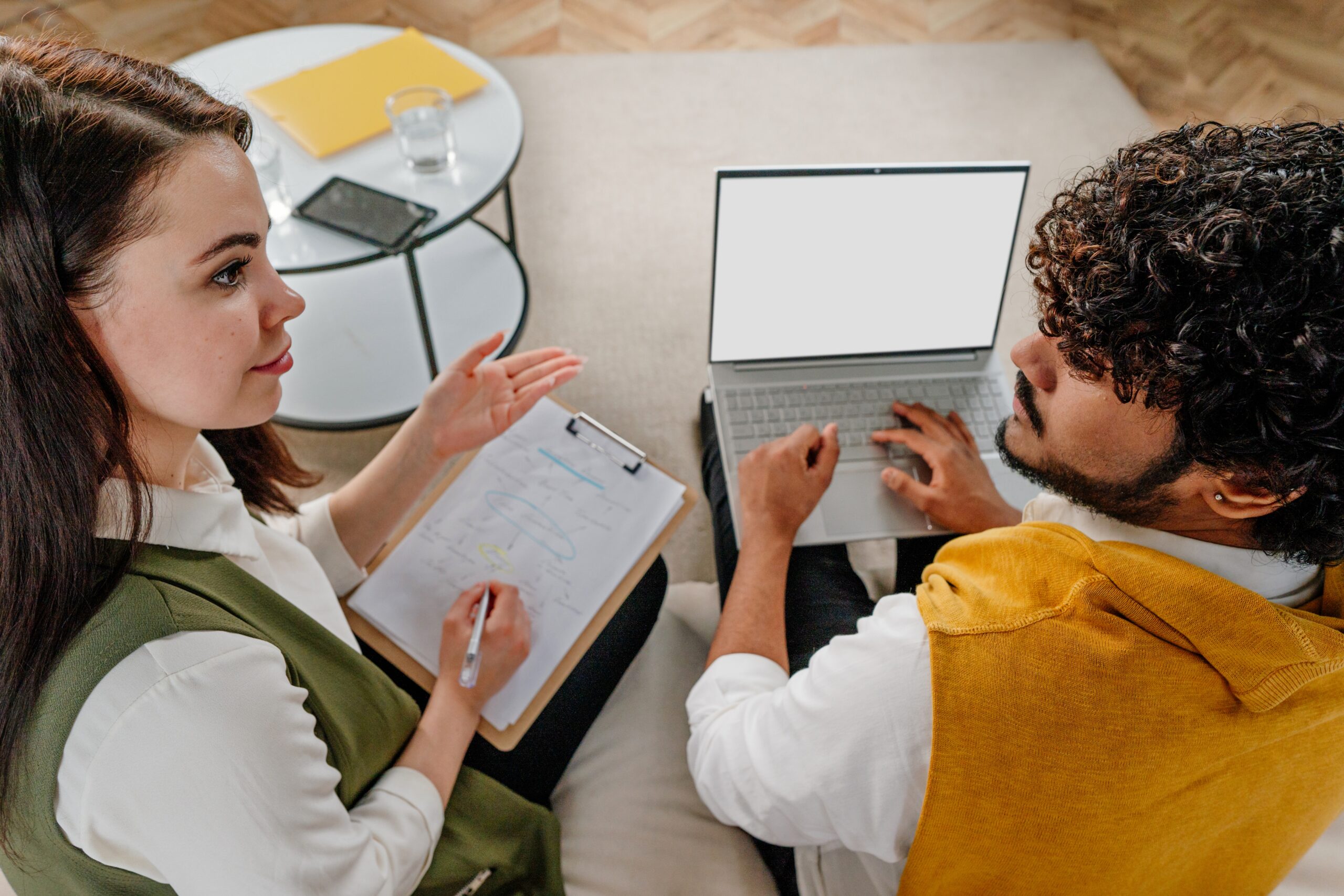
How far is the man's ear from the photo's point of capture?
666 mm

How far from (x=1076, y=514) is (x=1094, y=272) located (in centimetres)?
25

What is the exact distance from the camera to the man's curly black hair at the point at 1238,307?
1.99 feet

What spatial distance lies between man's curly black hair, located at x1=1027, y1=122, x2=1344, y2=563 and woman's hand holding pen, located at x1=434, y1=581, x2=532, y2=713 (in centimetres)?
67

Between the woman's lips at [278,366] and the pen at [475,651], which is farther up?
the woman's lips at [278,366]

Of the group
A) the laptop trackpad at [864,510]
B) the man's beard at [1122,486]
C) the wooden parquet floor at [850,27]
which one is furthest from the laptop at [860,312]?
the wooden parquet floor at [850,27]

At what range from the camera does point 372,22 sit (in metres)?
2.84

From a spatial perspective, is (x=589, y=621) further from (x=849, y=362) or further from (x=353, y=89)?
(x=353, y=89)

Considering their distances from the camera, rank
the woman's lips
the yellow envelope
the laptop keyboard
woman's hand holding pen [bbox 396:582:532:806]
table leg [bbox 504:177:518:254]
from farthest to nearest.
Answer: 1. table leg [bbox 504:177:518:254]
2. the yellow envelope
3. the laptop keyboard
4. woman's hand holding pen [bbox 396:582:532:806]
5. the woman's lips

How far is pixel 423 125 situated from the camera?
5.41 feet

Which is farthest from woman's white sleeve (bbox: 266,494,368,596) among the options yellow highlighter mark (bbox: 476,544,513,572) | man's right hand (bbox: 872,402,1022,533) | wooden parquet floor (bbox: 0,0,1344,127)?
wooden parquet floor (bbox: 0,0,1344,127)

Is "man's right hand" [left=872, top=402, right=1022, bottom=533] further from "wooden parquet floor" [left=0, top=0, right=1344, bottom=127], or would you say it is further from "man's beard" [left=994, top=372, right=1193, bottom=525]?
"wooden parquet floor" [left=0, top=0, right=1344, bottom=127]

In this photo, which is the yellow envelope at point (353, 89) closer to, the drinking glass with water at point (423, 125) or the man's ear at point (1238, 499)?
the drinking glass with water at point (423, 125)

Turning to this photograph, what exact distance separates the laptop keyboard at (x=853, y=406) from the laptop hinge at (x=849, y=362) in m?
0.04

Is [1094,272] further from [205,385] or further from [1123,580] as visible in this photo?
[205,385]
